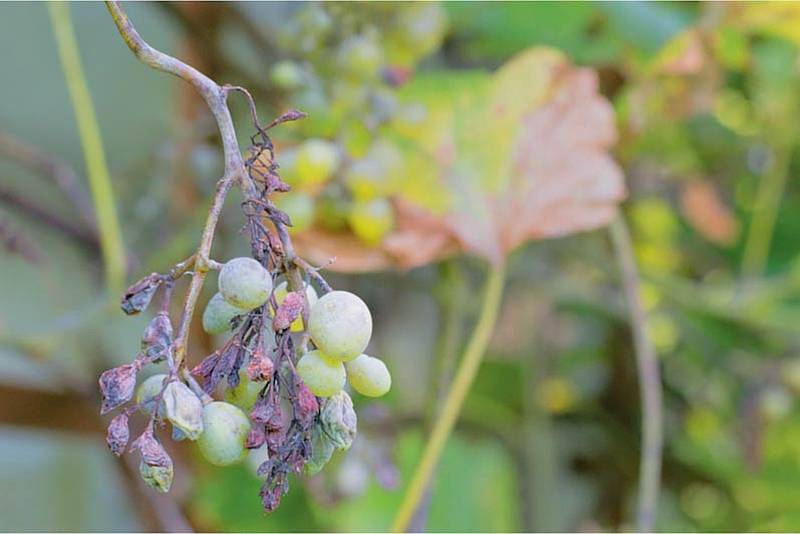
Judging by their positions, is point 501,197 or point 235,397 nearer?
point 235,397

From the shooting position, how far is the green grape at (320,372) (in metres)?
0.29

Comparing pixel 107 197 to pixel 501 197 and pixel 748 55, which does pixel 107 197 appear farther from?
pixel 748 55

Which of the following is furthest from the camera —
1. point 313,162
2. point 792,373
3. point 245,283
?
point 792,373

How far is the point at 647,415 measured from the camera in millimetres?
674

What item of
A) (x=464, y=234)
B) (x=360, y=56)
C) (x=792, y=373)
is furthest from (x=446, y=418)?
(x=792, y=373)

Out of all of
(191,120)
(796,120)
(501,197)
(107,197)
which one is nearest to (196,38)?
(191,120)

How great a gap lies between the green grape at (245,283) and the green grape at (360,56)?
0.32 meters

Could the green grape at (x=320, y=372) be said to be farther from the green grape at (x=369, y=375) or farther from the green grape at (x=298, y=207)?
the green grape at (x=298, y=207)

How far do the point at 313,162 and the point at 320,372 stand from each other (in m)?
0.29

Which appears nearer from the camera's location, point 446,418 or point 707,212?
point 446,418

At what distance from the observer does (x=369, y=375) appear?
0.32m

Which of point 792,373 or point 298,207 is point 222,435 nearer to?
point 298,207

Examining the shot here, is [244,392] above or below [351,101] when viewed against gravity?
below

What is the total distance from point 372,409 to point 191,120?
1.16 ft
